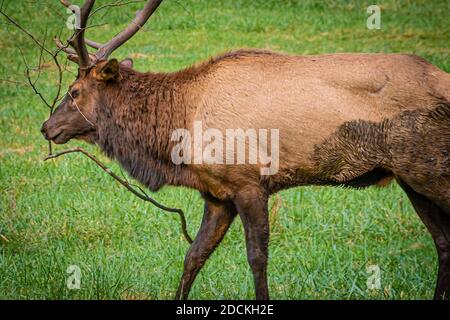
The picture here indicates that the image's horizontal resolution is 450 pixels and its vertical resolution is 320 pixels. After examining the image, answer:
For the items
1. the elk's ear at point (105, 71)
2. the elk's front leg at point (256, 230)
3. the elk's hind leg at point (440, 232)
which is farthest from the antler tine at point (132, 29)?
the elk's hind leg at point (440, 232)

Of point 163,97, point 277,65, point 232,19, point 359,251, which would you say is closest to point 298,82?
point 277,65

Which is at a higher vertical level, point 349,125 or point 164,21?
point 164,21

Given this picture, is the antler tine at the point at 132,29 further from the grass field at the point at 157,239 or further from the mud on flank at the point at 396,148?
the mud on flank at the point at 396,148

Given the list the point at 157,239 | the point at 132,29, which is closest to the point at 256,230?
the point at 132,29

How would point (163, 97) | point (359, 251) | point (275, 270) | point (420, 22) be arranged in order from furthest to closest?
point (420, 22) → point (359, 251) → point (275, 270) → point (163, 97)

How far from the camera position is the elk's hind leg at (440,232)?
6.41 metres

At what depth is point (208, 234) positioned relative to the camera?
6562mm

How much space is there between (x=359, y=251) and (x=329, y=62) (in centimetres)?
213

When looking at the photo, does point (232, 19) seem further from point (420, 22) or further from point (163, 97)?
point (163, 97)

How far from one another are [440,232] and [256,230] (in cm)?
143

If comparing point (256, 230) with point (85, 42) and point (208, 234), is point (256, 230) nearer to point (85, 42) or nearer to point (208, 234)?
point (208, 234)
